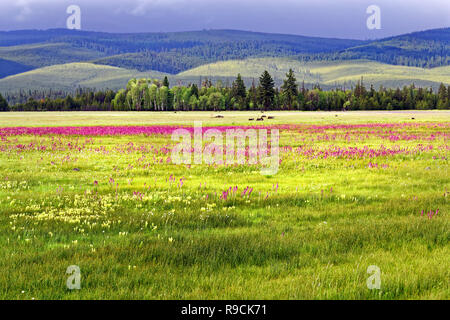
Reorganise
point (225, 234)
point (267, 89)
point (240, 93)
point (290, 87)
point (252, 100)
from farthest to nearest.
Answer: point (252, 100) < point (240, 93) < point (290, 87) < point (267, 89) < point (225, 234)

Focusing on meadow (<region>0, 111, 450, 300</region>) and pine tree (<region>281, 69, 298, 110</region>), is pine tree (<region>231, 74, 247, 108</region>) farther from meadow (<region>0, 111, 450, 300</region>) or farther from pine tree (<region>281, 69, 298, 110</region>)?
meadow (<region>0, 111, 450, 300</region>)

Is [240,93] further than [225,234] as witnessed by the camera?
Yes

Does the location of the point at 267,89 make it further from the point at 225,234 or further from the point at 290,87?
the point at 225,234

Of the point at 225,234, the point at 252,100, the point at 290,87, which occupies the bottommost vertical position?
the point at 225,234

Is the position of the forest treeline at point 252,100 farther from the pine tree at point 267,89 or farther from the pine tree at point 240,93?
the pine tree at point 267,89

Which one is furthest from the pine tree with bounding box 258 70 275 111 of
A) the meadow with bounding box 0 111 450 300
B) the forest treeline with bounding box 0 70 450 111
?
the meadow with bounding box 0 111 450 300

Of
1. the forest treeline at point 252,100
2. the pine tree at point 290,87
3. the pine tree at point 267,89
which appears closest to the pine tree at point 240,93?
the forest treeline at point 252,100

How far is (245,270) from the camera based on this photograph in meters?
7.03

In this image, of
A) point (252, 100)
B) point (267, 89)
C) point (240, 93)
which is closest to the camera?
point (267, 89)

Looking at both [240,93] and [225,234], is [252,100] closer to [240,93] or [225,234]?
[240,93]

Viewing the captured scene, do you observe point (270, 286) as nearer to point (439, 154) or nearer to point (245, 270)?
point (245, 270)

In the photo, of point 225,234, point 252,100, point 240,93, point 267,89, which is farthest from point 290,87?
point 225,234

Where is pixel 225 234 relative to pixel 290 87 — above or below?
below
